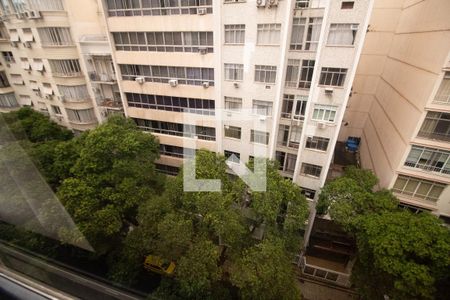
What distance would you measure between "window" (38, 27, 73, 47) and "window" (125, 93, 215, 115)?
11.7 feet

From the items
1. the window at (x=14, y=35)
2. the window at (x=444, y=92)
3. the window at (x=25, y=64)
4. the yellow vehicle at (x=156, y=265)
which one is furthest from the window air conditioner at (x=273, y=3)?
the window at (x=25, y=64)

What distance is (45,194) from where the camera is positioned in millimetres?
7484

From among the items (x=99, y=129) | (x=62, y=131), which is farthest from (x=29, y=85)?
(x=99, y=129)

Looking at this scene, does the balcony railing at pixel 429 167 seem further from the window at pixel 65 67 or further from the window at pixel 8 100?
the window at pixel 8 100

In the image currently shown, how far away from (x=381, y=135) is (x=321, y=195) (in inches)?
214

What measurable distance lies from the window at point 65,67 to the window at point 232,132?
26.1 feet

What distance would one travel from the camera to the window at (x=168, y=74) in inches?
370

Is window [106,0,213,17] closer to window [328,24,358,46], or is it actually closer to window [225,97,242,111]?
window [225,97,242,111]

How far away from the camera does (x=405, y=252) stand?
610cm

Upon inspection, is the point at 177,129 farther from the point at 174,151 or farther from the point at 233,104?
→ the point at 233,104

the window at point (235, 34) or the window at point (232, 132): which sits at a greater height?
the window at point (235, 34)

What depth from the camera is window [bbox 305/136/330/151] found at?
28.6 feet

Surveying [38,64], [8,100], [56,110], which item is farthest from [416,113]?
[8,100]

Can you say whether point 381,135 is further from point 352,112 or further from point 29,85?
point 29,85
